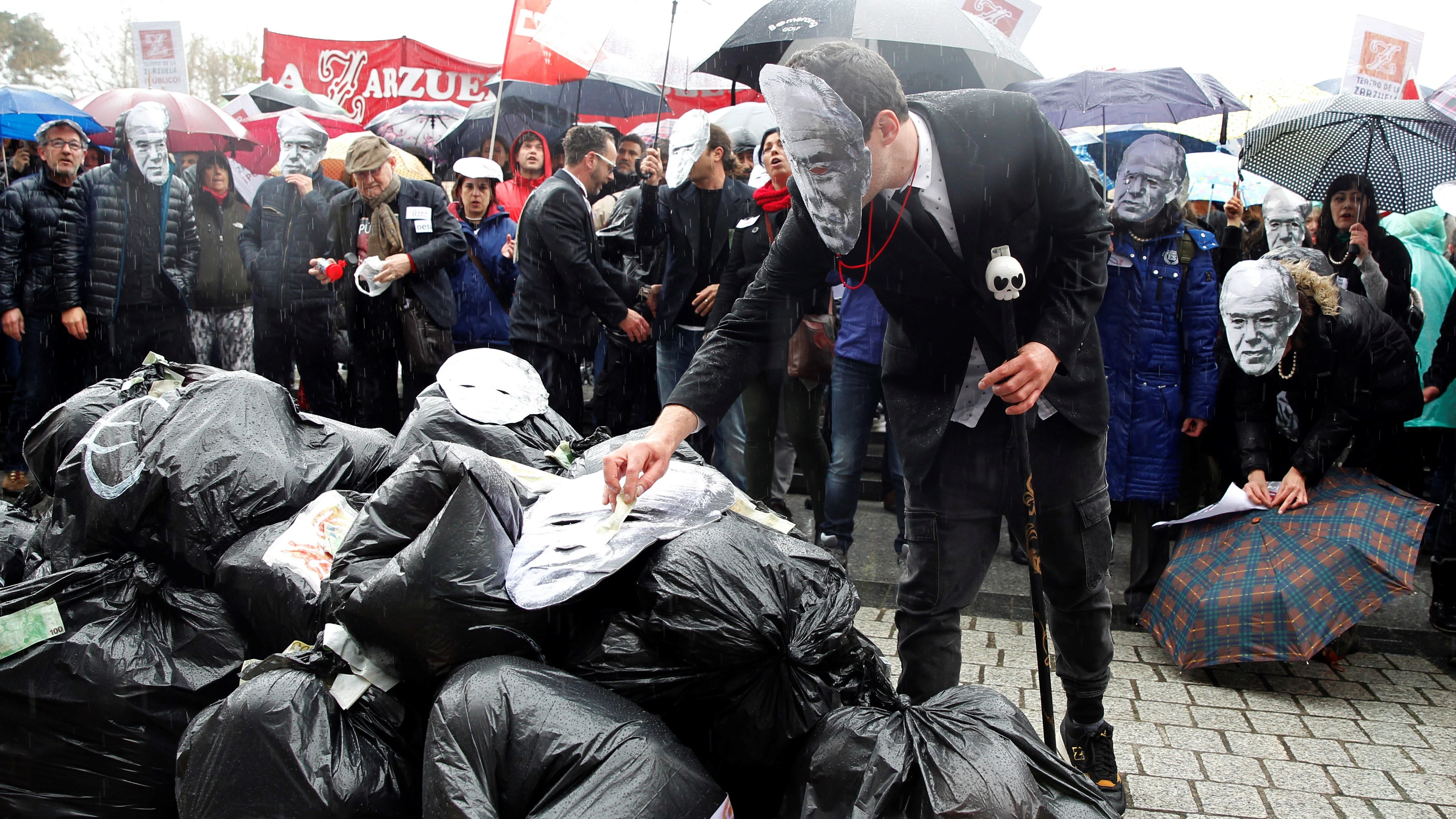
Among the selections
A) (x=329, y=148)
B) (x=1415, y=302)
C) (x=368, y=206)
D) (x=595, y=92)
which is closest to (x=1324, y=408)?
(x=1415, y=302)

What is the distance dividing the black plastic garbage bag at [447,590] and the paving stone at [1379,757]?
2536 millimetres

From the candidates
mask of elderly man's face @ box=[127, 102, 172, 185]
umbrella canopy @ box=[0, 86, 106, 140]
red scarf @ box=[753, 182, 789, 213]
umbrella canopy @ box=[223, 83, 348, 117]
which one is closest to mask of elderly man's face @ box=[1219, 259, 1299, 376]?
red scarf @ box=[753, 182, 789, 213]

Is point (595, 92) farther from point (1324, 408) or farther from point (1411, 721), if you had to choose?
point (1411, 721)

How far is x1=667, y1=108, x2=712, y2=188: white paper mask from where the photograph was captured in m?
5.02

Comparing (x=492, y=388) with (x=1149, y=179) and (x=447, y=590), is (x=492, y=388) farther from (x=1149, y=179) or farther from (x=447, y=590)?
(x=1149, y=179)

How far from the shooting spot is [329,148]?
704cm

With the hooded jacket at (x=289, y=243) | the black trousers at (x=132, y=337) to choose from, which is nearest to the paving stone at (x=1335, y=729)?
the hooded jacket at (x=289, y=243)

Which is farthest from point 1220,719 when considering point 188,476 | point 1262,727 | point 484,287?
point 484,287

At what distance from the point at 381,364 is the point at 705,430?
6.45 ft

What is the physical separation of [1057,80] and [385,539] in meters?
5.44

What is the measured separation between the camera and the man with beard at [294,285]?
236 inches

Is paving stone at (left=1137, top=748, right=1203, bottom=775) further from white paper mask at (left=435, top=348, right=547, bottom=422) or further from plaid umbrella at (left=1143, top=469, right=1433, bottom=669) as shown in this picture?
white paper mask at (left=435, top=348, right=547, bottom=422)

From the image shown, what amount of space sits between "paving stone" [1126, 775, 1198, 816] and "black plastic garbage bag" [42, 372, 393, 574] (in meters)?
2.42

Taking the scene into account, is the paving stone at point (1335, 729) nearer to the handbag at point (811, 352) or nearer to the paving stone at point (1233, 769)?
the paving stone at point (1233, 769)
